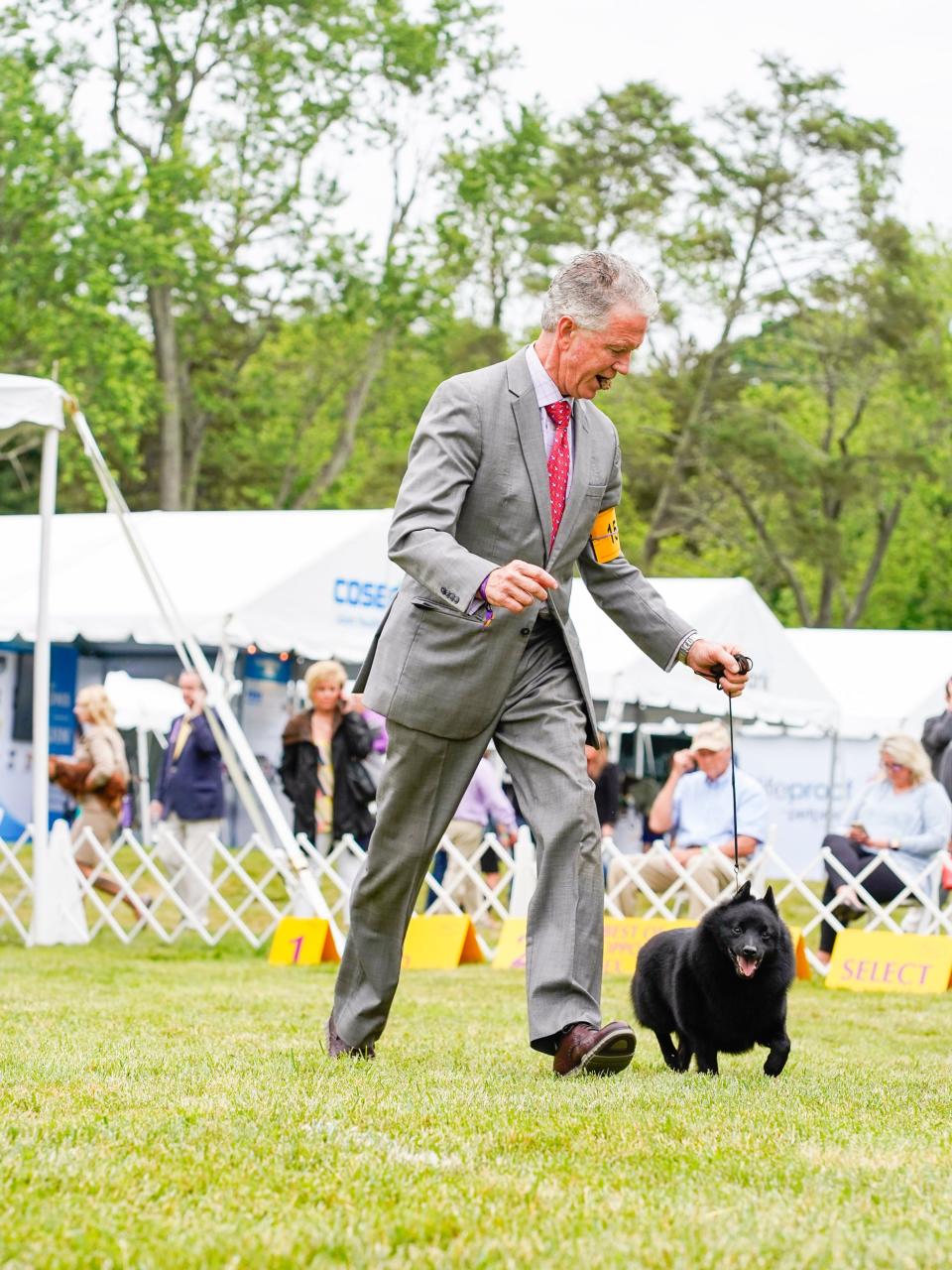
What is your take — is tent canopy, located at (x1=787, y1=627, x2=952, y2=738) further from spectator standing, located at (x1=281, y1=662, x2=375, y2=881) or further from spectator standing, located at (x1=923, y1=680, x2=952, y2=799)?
spectator standing, located at (x1=281, y1=662, x2=375, y2=881)

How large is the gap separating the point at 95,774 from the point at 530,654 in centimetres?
686

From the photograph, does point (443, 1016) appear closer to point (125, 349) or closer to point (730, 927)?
point (730, 927)

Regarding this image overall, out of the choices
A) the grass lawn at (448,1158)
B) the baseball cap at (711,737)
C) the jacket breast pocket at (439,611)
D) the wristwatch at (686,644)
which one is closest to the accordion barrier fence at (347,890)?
the baseball cap at (711,737)

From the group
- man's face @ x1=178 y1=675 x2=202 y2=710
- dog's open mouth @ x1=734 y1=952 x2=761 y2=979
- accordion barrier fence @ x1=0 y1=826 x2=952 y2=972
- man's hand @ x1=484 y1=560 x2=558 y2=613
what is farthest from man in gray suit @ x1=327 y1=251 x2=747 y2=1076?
man's face @ x1=178 y1=675 x2=202 y2=710

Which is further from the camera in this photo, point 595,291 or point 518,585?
point 595,291

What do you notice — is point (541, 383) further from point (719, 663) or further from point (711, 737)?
point (711, 737)

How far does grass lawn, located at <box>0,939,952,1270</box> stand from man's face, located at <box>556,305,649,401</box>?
60.4 inches

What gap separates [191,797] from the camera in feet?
33.4

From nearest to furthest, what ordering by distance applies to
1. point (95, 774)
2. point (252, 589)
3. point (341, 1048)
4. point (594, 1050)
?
point (594, 1050), point (341, 1048), point (95, 774), point (252, 589)

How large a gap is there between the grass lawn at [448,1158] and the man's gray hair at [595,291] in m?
1.65

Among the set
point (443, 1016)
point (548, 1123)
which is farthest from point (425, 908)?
point (548, 1123)

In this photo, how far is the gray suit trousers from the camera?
3830mm

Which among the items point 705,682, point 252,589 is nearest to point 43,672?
point 252,589

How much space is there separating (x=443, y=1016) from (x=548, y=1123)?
10.0 ft
